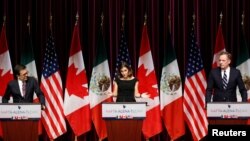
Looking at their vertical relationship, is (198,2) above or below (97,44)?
above

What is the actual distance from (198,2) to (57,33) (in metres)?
2.61

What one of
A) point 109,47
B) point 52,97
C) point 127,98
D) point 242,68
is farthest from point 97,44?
point 242,68

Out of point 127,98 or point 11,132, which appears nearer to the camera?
point 11,132

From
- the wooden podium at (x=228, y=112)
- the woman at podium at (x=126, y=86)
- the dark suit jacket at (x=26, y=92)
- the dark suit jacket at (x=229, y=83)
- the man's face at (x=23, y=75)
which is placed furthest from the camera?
the woman at podium at (x=126, y=86)

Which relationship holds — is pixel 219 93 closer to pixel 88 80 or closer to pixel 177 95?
pixel 177 95

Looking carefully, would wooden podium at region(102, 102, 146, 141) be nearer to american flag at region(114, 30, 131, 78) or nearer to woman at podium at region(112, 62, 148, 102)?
woman at podium at region(112, 62, 148, 102)

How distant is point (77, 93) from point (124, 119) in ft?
7.82

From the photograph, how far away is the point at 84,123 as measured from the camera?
8.51 m

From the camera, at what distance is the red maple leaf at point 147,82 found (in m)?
8.39

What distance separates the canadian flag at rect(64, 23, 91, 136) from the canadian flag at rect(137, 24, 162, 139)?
0.96m

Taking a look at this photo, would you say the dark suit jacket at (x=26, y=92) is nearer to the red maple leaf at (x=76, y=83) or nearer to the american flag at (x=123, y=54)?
the red maple leaf at (x=76, y=83)

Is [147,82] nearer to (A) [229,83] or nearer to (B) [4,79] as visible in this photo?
(A) [229,83]

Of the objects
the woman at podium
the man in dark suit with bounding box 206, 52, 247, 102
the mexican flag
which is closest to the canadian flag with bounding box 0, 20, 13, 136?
the woman at podium

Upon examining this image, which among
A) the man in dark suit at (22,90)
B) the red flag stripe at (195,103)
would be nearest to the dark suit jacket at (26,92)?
the man in dark suit at (22,90)
